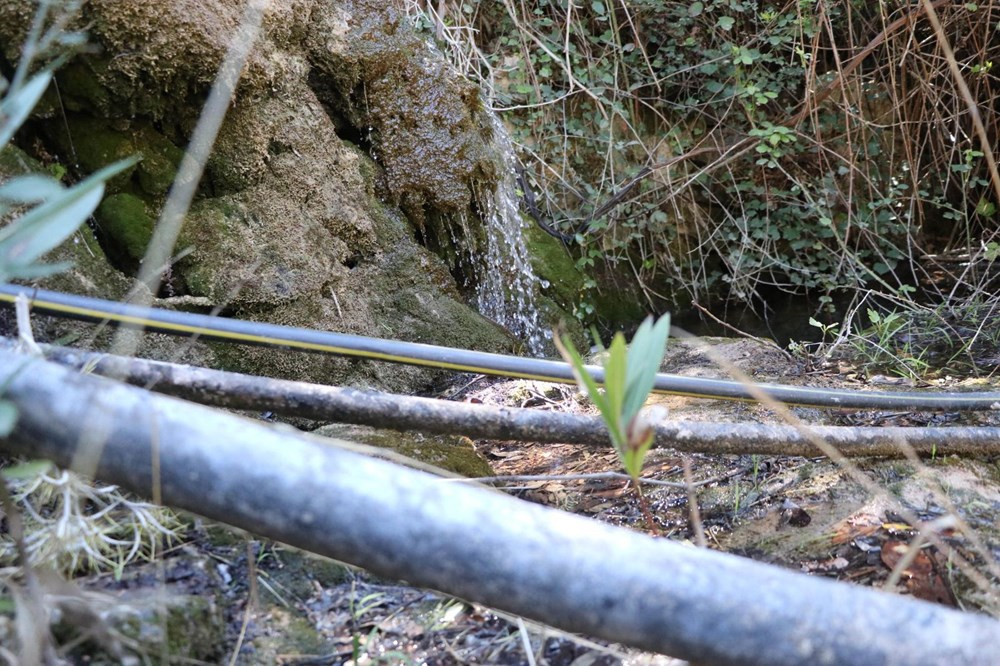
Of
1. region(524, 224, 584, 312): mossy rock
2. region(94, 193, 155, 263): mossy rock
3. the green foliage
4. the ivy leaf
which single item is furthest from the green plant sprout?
the ivy leaf

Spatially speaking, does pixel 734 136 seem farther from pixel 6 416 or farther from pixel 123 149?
pixel 6 416

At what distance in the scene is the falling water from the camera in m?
3.89

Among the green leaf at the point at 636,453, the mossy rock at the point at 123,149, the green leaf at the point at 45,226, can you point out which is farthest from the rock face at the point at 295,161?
the green leaf at the point at 636,453

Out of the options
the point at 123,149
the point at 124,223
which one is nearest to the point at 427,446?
the point at 124,223

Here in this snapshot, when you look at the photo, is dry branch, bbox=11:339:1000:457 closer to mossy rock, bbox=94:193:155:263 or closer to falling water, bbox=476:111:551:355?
mossy rock, bbox=94:193:155:263

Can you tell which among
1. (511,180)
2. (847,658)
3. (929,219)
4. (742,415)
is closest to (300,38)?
(511,180)

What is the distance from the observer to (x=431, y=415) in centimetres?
168

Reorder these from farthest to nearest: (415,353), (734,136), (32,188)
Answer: (734,136)
(415,353)
(32,188)

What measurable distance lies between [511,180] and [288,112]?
1461mm

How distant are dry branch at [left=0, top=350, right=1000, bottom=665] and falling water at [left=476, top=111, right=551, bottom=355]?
3.02 meters

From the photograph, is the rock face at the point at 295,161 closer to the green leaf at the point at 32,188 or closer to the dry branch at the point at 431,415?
the dry branch at the point at 431,415

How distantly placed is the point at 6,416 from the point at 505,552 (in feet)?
1.76

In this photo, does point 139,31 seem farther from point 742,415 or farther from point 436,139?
→ point 742,415

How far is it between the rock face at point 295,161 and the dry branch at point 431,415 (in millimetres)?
1117
